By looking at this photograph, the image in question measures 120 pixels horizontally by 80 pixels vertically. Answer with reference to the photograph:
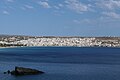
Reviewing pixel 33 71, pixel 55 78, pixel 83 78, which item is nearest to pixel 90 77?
pixel 83 78

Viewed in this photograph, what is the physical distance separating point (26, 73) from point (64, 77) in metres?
11.3

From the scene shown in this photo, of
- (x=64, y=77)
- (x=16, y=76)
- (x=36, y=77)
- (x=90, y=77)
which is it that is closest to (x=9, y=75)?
(x=16, y=76)

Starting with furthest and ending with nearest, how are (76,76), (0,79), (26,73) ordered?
(26,73) → (76,76) → (0,79)

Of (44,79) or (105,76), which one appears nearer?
(44,79)

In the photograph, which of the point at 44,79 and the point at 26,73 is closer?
the point at 44,79

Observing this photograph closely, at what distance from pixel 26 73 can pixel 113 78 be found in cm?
2056

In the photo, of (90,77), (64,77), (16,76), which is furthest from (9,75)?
(90,77)

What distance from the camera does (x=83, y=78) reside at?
3068 inches

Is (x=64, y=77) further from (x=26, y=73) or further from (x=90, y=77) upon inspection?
(x=26, y=73)

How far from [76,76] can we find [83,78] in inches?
145

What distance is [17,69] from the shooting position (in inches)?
3408

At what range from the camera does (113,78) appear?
78.1 metres

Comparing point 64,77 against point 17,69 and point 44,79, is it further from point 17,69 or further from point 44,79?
point 17,69

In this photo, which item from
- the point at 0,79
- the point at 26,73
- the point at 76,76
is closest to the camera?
the point at 0,79
